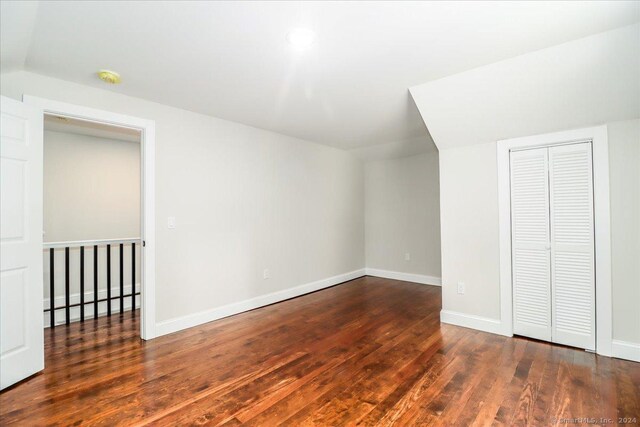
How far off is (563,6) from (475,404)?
2.44 metres

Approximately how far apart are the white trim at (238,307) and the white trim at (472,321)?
205 centimetres

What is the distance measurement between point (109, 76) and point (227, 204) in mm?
1707

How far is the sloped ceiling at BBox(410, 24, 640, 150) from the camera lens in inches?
83.3

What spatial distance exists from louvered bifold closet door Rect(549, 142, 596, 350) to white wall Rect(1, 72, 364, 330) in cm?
309

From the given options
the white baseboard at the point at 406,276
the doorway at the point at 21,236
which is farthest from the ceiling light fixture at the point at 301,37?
the white baseboard at the point at 406,276

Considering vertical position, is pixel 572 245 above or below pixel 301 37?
below

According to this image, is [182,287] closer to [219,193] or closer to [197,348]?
[197,348]

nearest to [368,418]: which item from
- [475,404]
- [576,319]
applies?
[475,404]

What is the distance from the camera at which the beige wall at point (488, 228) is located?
2453mm

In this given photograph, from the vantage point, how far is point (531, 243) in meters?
2.93

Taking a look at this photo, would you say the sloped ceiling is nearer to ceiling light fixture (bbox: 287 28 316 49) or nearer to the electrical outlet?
ceiling light fixture (bbox: 287 28 316 49)

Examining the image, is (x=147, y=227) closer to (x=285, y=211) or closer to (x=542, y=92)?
(x=285, y=211)

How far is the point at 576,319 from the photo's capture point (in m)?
2.69

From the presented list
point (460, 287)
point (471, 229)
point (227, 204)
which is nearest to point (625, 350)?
point (460, 287)
